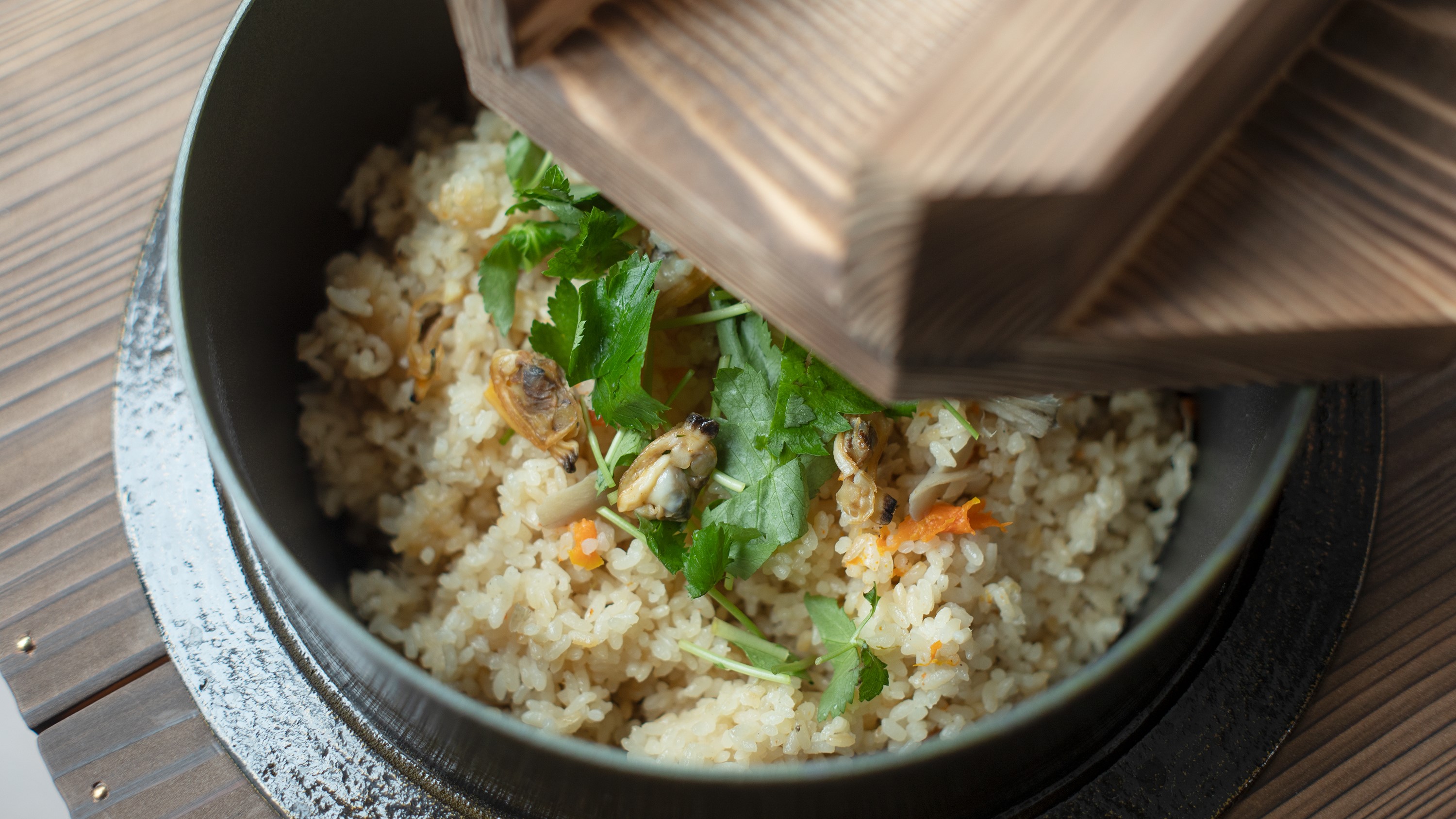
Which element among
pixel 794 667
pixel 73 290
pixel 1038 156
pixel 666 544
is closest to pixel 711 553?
pixel 666 544

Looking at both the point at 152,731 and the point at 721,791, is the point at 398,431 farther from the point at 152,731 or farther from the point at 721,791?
the point at 721,791

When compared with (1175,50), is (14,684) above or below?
below

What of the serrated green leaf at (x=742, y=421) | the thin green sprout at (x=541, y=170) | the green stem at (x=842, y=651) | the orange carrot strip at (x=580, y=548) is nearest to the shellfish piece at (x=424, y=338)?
the thin green sprout at (x=541, y=170)

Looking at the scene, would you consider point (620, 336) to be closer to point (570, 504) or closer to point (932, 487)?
point (570, 504)

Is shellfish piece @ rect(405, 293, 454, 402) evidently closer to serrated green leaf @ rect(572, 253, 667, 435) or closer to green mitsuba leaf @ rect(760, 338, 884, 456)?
serrated green leaf @ rect(572, 253, 667, 435)

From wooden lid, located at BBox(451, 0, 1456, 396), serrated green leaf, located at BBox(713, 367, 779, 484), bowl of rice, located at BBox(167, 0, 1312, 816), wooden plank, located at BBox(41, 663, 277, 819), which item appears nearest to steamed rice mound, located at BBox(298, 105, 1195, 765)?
bowl of rice, located at BBox(167, 0, 1312, 816)

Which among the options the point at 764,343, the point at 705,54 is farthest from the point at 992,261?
the point at 764,343
